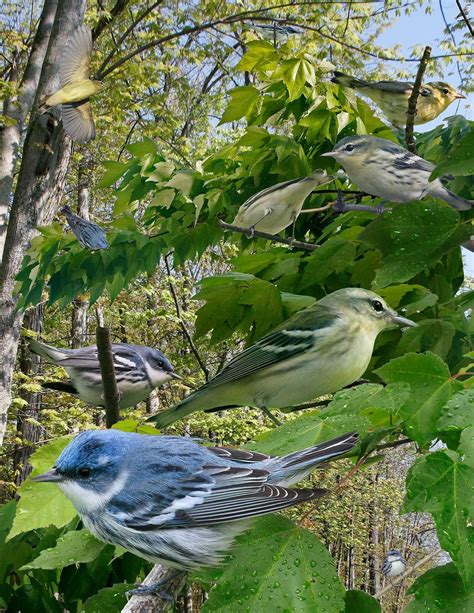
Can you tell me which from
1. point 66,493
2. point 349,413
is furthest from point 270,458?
point 66,493

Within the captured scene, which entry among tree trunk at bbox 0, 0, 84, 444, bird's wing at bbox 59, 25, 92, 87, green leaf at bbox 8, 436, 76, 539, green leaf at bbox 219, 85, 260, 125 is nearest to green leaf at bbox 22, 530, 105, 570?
green leaf at bbox 8, 436, 76, 539

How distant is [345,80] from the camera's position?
3.32ft

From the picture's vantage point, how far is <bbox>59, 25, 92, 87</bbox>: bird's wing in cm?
117

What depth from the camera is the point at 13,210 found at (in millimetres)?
3836

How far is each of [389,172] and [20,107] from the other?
4305mm

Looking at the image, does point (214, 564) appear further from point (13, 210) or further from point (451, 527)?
point (13, 210)

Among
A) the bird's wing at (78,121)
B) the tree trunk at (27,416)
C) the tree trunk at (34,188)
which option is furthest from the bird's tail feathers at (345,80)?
the tree trunk at (27,416)

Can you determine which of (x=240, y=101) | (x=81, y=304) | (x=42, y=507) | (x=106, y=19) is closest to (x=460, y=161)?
(x=42, y=507)

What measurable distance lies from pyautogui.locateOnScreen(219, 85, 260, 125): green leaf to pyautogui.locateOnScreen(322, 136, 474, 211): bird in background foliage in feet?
1.07

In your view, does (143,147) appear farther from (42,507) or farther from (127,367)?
(42,507)

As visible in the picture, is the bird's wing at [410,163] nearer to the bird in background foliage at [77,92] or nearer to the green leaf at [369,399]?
the green leaf at [369,399]

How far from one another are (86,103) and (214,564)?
1.38 m

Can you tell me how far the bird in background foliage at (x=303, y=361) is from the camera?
22.1 inches

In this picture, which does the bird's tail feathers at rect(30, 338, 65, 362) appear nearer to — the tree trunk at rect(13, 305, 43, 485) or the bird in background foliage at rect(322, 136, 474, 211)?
the bird in background foliage at rect(322, 136, 474, 211)
